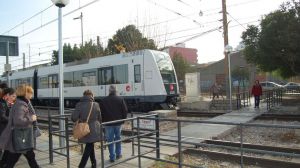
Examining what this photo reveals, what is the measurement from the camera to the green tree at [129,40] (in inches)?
1464

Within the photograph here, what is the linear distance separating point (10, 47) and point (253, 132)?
38.6ft

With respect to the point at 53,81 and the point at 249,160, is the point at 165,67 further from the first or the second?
the point at 249,160

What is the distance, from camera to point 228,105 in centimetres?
2216

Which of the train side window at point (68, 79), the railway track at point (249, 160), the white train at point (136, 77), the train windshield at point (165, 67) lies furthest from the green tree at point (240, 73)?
the railway track at point (249, 160)

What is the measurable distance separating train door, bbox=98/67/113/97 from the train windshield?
10.1 feet

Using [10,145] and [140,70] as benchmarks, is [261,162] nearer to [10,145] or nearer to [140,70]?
[10,145]

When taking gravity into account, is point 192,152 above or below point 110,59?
below

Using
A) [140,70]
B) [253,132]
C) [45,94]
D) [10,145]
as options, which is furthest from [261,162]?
[45,94]

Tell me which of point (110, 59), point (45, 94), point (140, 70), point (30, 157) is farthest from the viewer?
point (45, 94)

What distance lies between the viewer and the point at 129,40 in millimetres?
40219

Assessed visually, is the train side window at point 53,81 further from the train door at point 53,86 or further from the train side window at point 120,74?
the train side window at point 120,74

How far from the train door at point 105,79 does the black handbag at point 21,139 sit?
14479 mm

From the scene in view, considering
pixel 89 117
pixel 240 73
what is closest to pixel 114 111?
pixel 89 117

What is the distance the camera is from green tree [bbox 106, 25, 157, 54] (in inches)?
1464
